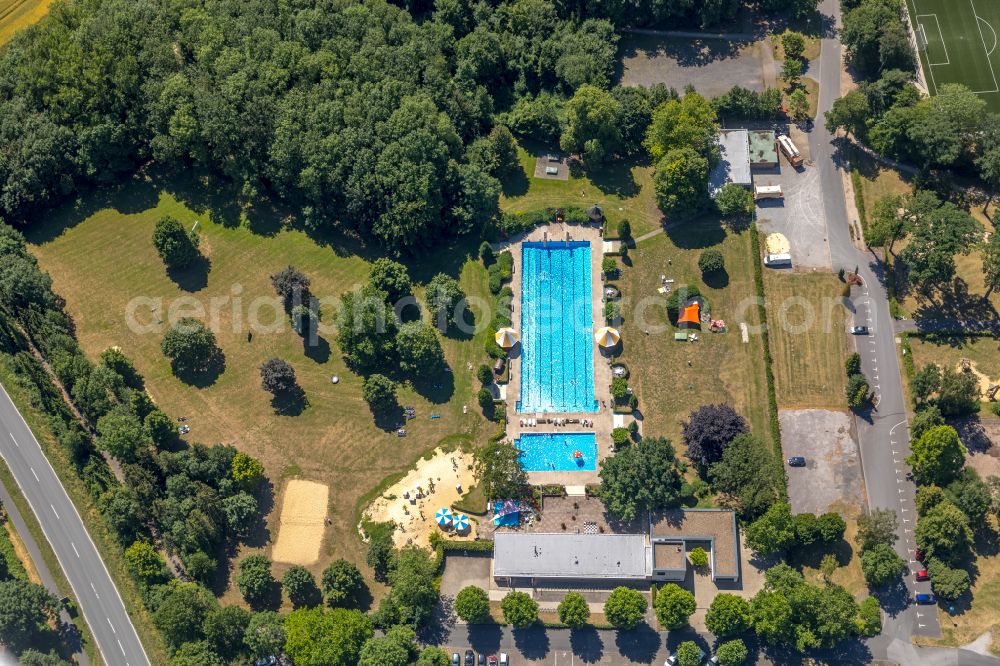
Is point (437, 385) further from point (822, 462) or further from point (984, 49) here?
point (984, 49)

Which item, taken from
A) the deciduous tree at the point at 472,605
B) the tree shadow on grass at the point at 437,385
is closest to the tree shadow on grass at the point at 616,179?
the tree shadow on grass at the point at 437,385

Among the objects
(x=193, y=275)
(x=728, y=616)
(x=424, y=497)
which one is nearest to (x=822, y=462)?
(x=728, y=616)

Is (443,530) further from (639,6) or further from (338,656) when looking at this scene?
(639,6)

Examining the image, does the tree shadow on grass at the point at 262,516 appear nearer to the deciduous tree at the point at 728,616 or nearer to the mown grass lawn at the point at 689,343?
the mown grass lawn at the point at 689,343

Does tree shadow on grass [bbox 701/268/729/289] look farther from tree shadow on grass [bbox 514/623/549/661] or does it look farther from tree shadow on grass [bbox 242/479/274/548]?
tree shadow on grass [bbox 242/479/274/548]

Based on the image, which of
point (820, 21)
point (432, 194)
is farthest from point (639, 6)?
point (432, 194)

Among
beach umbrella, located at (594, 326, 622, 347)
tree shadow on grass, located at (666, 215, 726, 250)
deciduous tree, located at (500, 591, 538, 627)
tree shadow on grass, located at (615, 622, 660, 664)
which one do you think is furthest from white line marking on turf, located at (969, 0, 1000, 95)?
deciduous tree, located at (500, 591, 538, 627)
